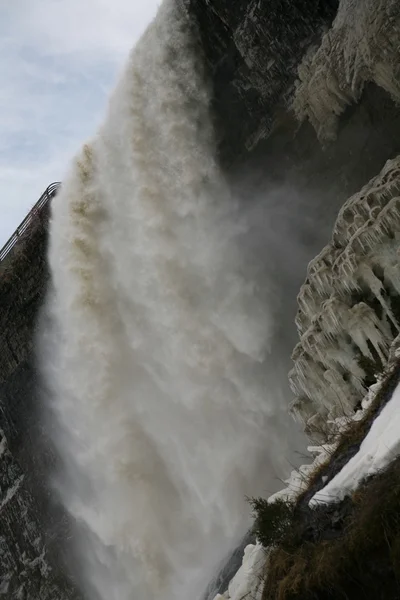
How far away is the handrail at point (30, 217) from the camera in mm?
22031

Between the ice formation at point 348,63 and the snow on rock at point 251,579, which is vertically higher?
the ice formation at point 348,63

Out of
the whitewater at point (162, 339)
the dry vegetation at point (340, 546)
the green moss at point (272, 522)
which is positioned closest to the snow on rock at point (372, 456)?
the dry vegetation at point (340, 546)

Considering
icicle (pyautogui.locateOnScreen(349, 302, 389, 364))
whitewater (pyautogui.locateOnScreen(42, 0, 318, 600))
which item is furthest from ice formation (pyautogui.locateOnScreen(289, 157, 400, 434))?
whitewater (pyautogui.locateOnScreen(42, 0, 318, 600))

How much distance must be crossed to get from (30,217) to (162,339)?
880cm

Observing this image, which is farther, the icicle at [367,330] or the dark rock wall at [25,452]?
the dark rock wall at [25,452]

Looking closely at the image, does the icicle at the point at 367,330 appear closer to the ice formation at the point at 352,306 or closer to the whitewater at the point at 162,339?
the ice formation at the point at 352,306

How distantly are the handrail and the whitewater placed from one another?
2.37 m

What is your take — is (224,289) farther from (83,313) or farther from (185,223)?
(83,313)

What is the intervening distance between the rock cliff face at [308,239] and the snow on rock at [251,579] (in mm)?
4619

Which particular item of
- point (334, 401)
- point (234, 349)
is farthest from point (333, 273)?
point (234, 349)

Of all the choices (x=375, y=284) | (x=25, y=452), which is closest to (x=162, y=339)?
(x=375, y=284)

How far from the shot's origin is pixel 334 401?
11781mm

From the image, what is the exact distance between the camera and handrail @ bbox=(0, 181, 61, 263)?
22.0 m

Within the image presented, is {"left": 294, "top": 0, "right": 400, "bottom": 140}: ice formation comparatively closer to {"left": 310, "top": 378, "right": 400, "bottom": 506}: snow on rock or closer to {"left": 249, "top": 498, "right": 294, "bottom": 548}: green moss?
{"left": 310, "top": 378, "right": 400, "bottom": 506}: snow on rock
